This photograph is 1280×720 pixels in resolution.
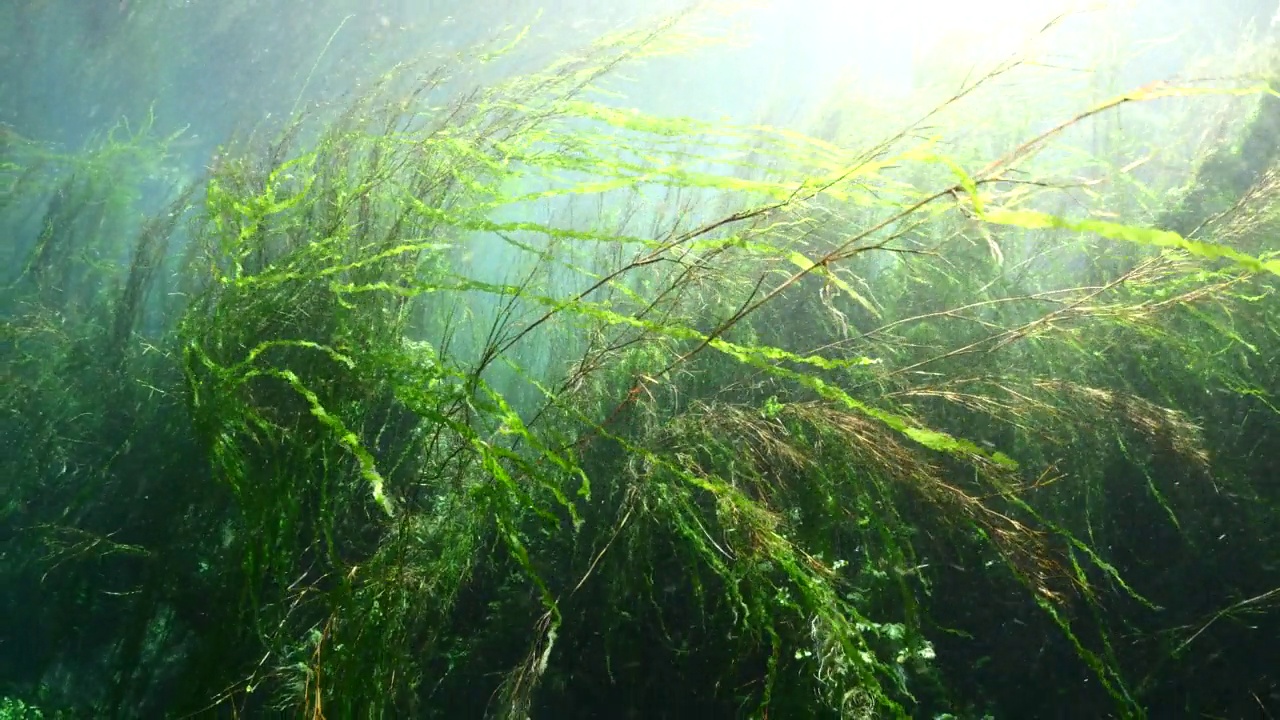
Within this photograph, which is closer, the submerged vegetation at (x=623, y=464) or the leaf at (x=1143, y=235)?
the leaf at (x=1143, y=235)

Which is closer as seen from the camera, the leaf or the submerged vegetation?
the leaf

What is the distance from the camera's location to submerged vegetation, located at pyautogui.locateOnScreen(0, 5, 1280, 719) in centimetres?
157

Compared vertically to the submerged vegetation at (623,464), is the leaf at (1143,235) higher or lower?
higher

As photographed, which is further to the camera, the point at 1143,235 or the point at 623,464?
the point at 623,464

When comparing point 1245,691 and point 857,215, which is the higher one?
point 857,215

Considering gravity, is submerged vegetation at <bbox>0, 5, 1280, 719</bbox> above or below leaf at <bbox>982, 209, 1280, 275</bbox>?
below

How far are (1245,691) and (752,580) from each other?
2291 mm

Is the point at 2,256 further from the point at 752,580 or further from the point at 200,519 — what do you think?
the point at 752,580

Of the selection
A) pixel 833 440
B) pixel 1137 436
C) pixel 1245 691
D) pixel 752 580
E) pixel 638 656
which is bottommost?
pixel 1245 691

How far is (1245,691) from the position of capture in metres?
2.46

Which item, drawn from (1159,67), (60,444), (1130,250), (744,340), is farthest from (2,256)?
(1159,67)

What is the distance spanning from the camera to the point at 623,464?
2385mm

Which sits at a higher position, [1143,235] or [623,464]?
[1143,235]

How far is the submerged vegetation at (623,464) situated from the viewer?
157 centimetres
